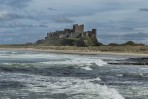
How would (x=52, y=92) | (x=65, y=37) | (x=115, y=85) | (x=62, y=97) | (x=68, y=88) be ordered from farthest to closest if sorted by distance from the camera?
(x=65, y=37) → (x=115, y=85) → (x=68, y=88) → (x=52, y=92) → (x=62, y=97)

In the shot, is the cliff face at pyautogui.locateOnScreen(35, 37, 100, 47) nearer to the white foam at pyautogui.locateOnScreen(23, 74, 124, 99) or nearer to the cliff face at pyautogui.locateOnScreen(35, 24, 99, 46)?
the cliff face at pyautogui.locateOnScreen(35, 24, 99, 46)

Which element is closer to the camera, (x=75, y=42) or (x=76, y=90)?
(x=76, y=90)

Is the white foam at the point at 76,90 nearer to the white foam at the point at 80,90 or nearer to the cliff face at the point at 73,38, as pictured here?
the white foam at the point at 80,90

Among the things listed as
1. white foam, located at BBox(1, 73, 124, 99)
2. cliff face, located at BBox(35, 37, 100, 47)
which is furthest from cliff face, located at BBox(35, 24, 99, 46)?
white foam, located at BBox(1, 73, 124, 99)

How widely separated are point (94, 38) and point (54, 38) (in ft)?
108

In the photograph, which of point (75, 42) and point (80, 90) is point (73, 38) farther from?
point (80, 90)

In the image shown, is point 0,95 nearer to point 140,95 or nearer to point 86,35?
point 140,95

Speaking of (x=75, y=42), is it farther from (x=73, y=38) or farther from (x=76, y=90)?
(x=76, y=90)

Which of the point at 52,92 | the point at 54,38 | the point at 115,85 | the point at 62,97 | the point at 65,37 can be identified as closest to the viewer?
the point at 62,97

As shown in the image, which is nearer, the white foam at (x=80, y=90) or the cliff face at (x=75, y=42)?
the white foam at (x=80, y=90)

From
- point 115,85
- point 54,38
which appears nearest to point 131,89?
point 115,85

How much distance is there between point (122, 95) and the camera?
2206 centimetres

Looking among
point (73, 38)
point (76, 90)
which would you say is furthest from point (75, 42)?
point (76, 90)

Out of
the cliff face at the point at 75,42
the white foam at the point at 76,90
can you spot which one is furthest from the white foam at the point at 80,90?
the cliff face at the point at 75,42
